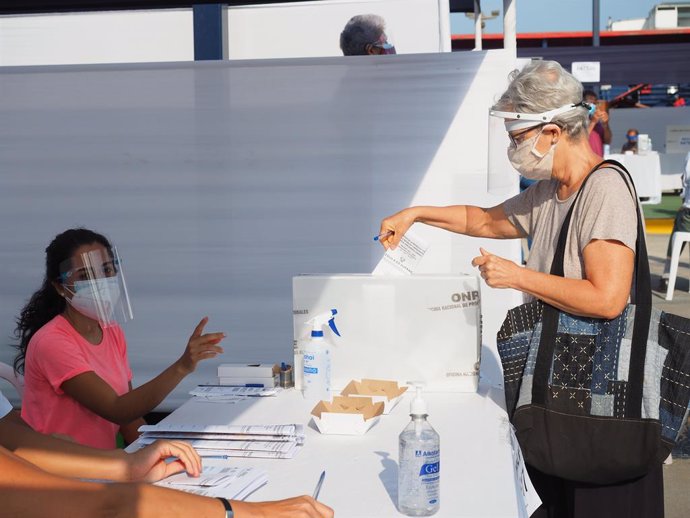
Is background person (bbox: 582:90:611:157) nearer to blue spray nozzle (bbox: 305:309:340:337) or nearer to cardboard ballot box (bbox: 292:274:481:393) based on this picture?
A: cardboard ballot box (bbox: 292:274:481:393)

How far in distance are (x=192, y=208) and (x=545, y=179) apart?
253 centimetres

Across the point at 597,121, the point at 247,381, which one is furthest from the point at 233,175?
the point at 597,121

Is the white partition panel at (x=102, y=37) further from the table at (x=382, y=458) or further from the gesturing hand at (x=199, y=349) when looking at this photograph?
the table at (x=382, y=458)

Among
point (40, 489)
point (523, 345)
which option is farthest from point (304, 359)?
point (40, 489)

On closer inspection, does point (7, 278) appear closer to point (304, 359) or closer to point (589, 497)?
point (304, 359)

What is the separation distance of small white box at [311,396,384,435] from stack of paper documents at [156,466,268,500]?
35 centimetres

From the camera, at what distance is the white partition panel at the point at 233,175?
14.9 feet

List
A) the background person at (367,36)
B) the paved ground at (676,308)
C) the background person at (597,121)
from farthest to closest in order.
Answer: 1. the background person at (597,121)
2. the background person at (367,36)
3. the paved ground at (676,308)

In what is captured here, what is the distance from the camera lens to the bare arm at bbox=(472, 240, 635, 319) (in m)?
2.31

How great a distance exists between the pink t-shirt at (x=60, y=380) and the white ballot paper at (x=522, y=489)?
1.34 meters

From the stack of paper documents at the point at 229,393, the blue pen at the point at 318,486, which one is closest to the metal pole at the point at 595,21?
the stack of paper documents at the point at 229,393

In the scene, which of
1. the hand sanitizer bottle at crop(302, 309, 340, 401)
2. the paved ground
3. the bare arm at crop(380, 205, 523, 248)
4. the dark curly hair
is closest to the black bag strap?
the bare arm at crop(380, 205, 523, 248)

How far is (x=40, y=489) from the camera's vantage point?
129 centimetres

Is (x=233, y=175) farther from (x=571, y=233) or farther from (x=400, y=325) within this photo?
(x=571, y=233)
